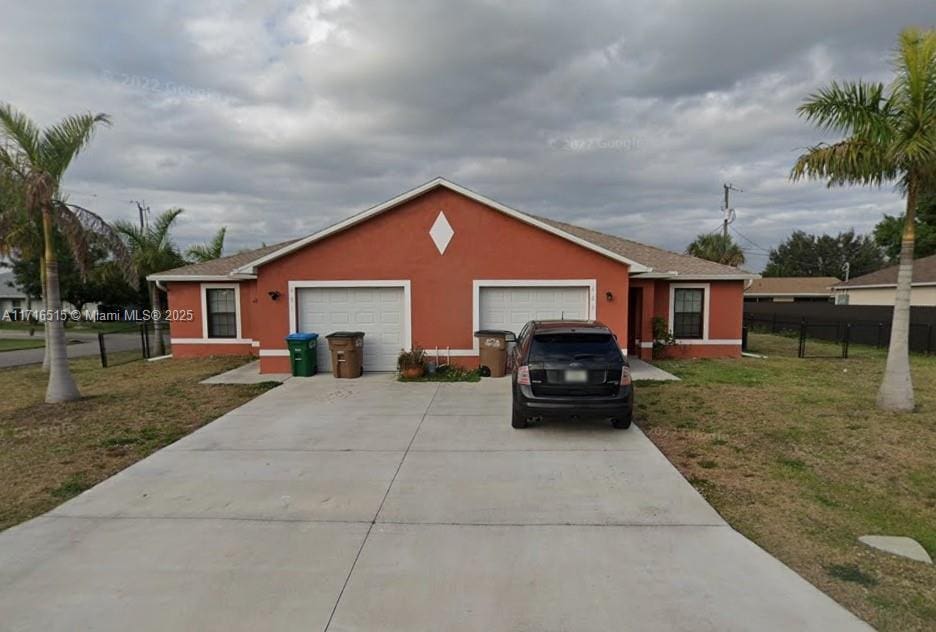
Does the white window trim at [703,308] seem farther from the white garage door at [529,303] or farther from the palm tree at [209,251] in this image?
the palm tree at [209,251]

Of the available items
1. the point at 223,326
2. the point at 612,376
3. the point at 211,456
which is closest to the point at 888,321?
the point at 612,376

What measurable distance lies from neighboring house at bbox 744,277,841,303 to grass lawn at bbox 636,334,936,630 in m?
33.4

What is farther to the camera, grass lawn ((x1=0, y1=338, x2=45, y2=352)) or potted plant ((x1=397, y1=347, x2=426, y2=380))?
grass lawn ((x1=0, y1=338, x2=45, y2=352))

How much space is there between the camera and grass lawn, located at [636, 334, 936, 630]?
138 inches

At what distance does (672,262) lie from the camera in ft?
50.6

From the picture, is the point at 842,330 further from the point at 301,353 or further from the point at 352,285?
the point at 301,353

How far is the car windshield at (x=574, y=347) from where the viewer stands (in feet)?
21.6

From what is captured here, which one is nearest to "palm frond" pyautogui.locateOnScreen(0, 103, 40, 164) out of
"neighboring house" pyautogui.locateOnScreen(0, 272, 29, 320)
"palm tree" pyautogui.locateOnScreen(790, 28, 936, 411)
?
"palm tree" pyautogui.locateOnScreen(790, 28, 936, 411)

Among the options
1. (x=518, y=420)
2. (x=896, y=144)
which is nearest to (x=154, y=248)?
(x=518, y=420)

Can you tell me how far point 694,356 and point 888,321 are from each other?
977cm

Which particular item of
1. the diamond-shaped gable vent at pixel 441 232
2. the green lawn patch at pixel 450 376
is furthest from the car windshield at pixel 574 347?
the diamond-shaped gable vent at pixel 441 232

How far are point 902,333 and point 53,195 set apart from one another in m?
15.0

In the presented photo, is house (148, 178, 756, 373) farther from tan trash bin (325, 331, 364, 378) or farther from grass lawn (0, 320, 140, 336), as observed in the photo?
grass lawn (0, 320, 140, 336)

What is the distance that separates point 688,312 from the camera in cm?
1449
